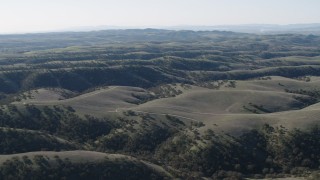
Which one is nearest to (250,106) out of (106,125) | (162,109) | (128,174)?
(162,109)

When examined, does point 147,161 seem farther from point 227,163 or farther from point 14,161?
point 14,161

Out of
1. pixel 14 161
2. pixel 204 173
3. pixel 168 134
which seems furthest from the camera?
pixel 168 134

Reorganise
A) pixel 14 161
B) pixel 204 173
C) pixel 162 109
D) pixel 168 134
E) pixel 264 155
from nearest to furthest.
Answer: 1. pixel 14 161
2. pixel 204 173
3. pixel 264 155
4. pixel 168 134
5. pixel 162 109

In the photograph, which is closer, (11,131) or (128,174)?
(128,174)

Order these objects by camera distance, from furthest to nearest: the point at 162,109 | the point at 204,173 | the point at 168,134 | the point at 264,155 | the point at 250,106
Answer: the point at 250,106 → the point at 162,109 → the point at 168,134 → the point at 264,155 → the point at 204,173

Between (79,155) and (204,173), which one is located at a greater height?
(79,155)

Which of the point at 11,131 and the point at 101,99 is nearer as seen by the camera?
the point at 11,131

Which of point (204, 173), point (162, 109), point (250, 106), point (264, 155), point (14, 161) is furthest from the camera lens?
point (250, 106)

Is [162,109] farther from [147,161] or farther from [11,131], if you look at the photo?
[11,131]

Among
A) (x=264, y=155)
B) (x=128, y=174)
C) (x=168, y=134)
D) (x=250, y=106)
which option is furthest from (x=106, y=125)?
(x=250, y=106)
